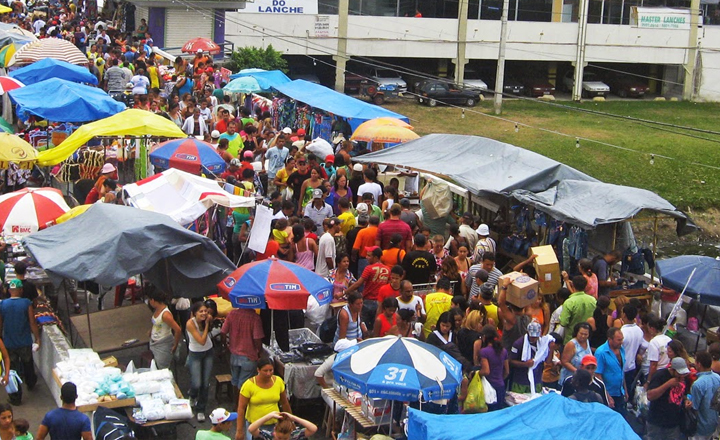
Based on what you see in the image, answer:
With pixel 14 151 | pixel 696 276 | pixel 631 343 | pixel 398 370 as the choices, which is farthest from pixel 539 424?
pixel 14 151

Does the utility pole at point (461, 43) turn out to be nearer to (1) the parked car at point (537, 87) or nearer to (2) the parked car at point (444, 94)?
(2) the parked car at point (444, 94)

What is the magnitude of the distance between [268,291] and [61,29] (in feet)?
90.8

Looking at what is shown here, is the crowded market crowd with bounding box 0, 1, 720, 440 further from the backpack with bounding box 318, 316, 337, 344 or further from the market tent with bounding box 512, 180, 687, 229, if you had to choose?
the market tent with bounding box 512, 180, 687, 229

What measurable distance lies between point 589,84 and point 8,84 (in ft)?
121

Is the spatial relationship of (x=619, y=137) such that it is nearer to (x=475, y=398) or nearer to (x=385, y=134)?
(x=385, y=134)

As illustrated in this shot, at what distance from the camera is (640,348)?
11.3m

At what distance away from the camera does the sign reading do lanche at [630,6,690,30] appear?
5188 centimetres

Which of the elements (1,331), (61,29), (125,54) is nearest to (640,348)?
(1,331)

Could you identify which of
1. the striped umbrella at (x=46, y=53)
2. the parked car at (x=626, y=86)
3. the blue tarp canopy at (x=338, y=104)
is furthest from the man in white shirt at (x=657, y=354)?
the parked car at (x=626, y=86)

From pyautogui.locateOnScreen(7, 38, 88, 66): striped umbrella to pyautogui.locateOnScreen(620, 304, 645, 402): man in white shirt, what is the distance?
1703 cm

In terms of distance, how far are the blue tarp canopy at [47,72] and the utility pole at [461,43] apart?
29.8 m

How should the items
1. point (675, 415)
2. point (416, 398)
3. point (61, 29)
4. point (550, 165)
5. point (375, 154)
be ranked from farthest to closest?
point (61, 29)
point (375, 154)
point (550, 165)
point (675, 415)
point (416, 398)

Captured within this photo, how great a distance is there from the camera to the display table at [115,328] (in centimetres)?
1187

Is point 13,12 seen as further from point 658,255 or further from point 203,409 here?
point 203,409
